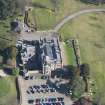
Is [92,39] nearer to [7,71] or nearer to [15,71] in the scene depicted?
[15,71]

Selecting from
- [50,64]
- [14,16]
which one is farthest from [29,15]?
[50,64]

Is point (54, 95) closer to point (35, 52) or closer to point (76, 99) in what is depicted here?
point (76, 99)

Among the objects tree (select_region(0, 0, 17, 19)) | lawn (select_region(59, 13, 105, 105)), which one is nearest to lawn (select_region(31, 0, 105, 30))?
lawn (select_region(59, 13, 105, 105))

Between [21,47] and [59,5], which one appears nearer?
[21,47]

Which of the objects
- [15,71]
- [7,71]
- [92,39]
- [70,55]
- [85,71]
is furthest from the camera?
[92,39]

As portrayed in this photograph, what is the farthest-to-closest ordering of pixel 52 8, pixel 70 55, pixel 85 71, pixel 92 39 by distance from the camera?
pixel 52 8 → pixel 92 39 → pixel 70 55 → pixel 85 71

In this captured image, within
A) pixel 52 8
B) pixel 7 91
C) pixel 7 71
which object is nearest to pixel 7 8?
pixel 52 8
